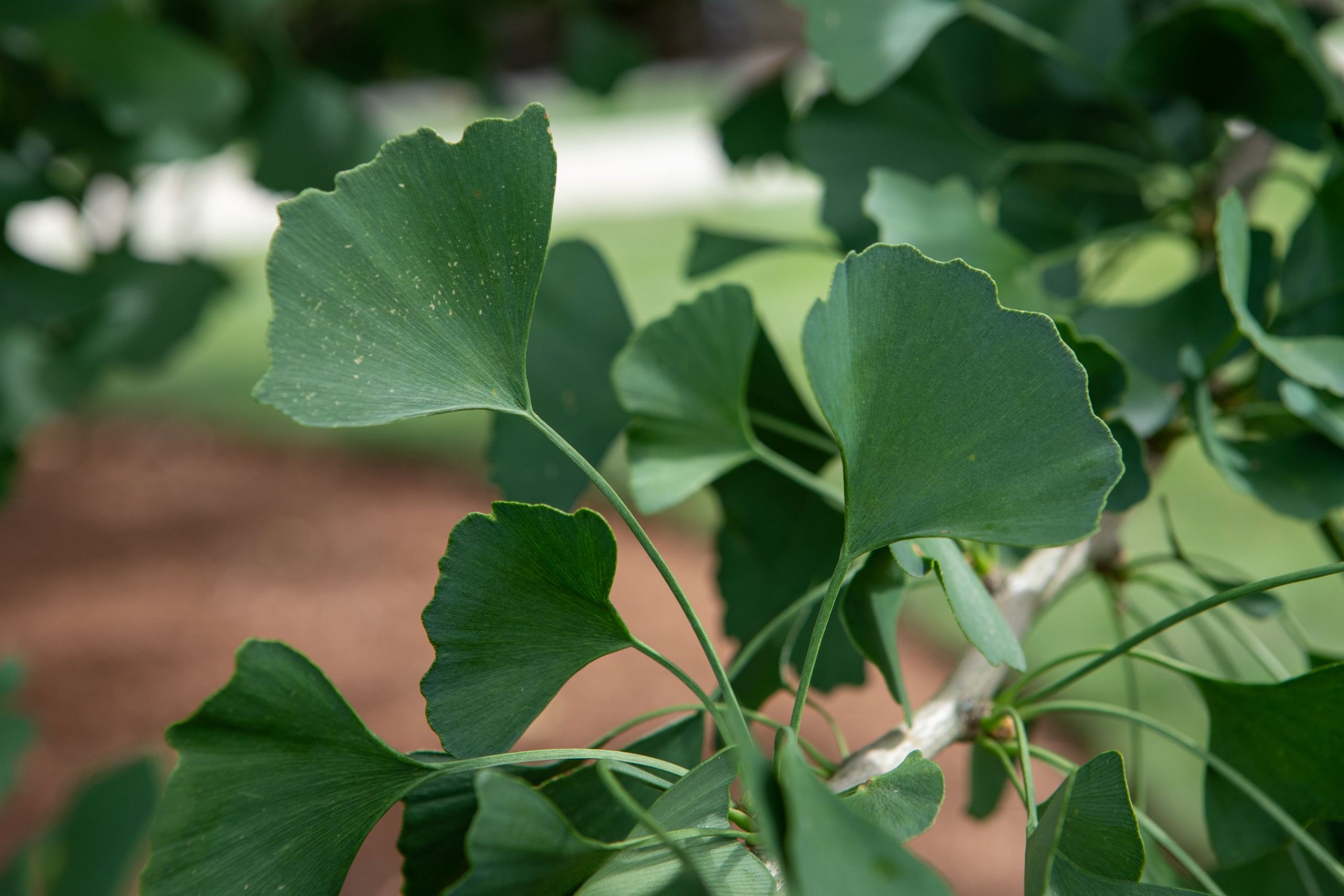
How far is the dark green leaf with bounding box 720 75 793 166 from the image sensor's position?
815 millimetres

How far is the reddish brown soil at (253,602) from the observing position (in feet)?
6.59

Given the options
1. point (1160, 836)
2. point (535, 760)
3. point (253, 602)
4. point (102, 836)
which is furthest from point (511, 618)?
point (253, 602)

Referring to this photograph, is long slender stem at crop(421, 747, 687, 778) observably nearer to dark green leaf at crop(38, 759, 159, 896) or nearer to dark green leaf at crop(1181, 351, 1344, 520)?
dark green leaf at crop(1181, 351, 1344, 520)

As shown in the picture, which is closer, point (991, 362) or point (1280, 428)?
point (991, 362)

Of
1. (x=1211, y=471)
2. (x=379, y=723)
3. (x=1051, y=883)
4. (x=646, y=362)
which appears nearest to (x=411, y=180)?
(x=646, y=362)

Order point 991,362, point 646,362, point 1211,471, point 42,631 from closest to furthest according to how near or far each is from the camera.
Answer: point 991,362 → point 646,362 → point 1211,471 → point 42,631

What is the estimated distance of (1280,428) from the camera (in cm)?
51

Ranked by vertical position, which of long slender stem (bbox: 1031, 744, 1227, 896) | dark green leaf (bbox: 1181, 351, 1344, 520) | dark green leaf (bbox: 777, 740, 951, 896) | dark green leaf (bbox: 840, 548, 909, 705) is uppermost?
dark green leaf (bbox: 777, 740, 951, 896)

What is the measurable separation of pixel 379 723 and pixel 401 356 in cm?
187

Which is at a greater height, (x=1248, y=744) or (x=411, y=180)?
(x=411, y=180)

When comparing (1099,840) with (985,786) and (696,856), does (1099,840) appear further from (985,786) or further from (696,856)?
(985,786)

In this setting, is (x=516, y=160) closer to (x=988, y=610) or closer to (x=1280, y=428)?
(x=988, y=610)

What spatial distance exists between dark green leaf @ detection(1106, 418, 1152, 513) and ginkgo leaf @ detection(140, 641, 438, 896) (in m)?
0.29

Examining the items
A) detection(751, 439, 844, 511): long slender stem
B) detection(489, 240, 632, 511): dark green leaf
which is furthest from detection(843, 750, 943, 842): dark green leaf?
detection(489, 240, 632, 511): dark green leaf
